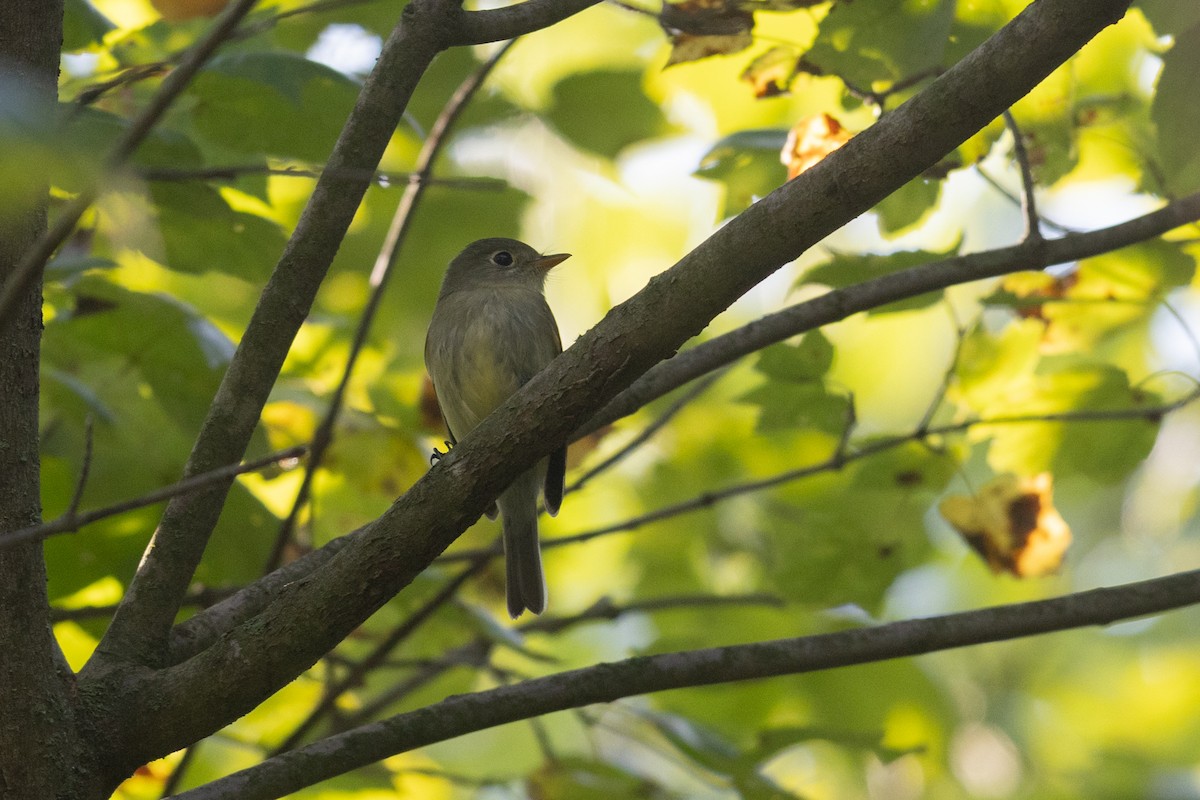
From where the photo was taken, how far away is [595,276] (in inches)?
261

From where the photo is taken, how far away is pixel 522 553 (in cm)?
466

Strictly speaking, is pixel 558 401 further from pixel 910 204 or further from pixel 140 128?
pixel 910 204

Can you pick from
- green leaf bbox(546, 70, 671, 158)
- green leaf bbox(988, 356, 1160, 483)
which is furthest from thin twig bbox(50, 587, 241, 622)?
green leaf bbox(988, 356, 1160, 483)

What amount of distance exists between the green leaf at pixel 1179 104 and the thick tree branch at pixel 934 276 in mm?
165

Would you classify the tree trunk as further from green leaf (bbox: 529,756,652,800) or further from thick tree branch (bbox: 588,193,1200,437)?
Result: green leaf (bbox: 529,756,652,800)

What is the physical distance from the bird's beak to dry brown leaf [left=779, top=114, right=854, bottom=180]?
2.32 meters

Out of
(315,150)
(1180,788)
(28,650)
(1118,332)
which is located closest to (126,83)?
(315,150)

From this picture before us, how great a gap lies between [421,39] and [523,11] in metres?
0.24

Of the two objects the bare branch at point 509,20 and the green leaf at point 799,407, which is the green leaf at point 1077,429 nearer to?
the green leaf at point 799,407

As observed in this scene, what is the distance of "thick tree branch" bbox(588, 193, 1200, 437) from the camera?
2.87m

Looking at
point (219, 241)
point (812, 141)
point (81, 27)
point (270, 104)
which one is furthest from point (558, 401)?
point (81, 27)

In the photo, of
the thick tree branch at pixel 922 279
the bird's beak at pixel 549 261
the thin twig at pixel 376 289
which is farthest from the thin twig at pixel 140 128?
the bird's beak at pixel 549 261

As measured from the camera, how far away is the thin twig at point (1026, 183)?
2750 millimetres

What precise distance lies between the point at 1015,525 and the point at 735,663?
1.40 meters
